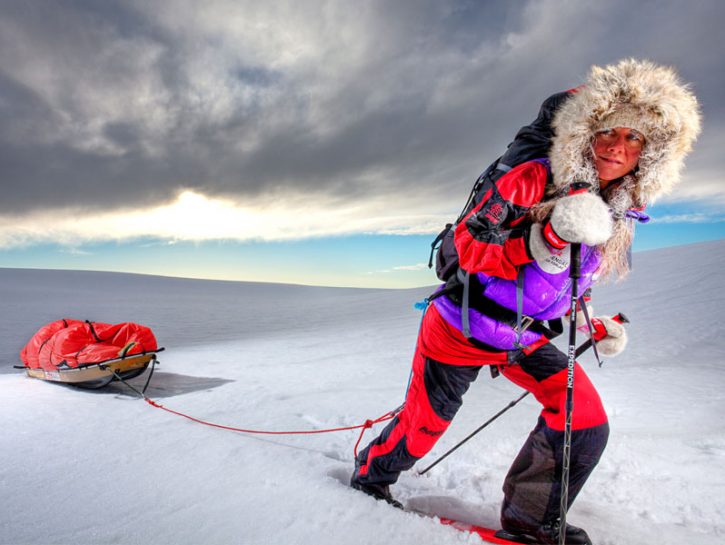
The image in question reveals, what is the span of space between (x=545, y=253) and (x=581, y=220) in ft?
0.57

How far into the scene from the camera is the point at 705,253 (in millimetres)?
13125

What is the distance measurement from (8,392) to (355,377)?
3625mm

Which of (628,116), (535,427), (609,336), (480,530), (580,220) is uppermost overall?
(628,116)

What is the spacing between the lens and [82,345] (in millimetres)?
4914

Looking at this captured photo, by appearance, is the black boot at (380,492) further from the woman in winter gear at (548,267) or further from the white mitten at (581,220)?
the white mitten at (581,220)

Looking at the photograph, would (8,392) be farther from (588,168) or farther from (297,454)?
(588,168)

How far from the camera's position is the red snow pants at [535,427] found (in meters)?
1.88

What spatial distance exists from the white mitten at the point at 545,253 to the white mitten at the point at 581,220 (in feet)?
0.20

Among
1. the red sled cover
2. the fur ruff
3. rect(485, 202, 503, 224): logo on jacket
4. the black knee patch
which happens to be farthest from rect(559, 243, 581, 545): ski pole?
the red sled cover

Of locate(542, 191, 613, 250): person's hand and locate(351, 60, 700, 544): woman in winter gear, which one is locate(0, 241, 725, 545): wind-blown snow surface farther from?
locate(542, 191, 613, 250): person's hand

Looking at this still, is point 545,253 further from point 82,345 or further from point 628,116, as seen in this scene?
point 82,345

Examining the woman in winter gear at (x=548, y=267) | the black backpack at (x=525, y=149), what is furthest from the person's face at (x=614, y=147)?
the black backpack at (x=525, y=149)

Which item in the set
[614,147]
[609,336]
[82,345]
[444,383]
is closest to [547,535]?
[444,383]

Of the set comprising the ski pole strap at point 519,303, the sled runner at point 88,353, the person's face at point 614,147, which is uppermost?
the person's face at point 614,147
